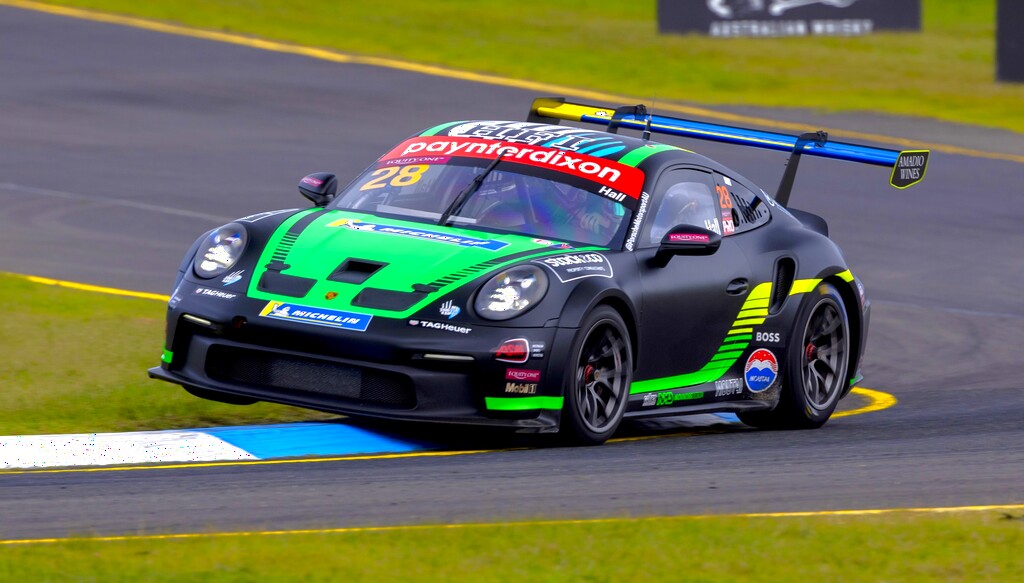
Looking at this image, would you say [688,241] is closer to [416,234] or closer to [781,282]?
[781,282]

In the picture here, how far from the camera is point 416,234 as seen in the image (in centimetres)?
831

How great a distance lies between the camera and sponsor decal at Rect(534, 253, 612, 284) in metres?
7.91

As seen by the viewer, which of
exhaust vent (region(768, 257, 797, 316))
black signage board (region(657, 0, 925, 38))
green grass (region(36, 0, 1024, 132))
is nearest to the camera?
exhaust vent (region(768, 257, 797, 316))

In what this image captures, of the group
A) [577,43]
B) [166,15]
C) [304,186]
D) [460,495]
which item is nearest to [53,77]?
[166,15]

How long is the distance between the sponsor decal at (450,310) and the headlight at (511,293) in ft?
0.28

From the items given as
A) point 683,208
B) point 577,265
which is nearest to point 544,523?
point 577,265

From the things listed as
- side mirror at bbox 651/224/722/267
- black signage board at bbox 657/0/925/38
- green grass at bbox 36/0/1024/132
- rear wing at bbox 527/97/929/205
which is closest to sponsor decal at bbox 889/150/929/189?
rear wing at bbox 527/97/929/205

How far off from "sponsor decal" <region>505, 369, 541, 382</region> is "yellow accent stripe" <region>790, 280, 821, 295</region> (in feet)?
7.05

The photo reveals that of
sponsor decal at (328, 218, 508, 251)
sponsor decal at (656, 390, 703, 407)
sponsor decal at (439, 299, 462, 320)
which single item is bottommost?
sponsor decal at (656, 390, 703, 407)

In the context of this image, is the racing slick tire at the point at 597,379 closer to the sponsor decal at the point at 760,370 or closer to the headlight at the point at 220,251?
the sponsor decal at the point at 760,370

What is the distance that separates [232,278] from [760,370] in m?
2.77

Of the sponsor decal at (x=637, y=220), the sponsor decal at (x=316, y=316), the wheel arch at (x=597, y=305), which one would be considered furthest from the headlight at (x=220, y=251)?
the sponsor decal at (x=637, y=220)

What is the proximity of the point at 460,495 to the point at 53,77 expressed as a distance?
16.5 meters

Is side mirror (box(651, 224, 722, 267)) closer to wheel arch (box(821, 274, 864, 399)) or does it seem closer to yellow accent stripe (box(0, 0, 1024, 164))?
wheel arch (box(821, 274, 864, 399))
